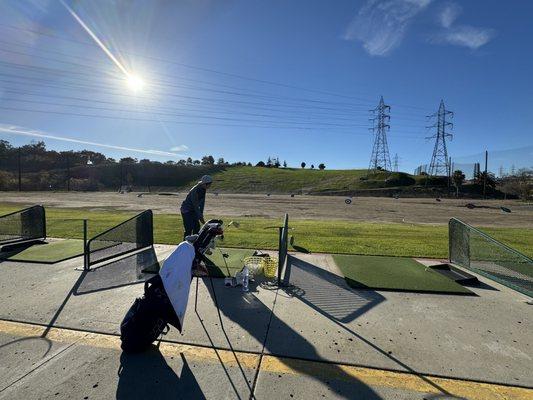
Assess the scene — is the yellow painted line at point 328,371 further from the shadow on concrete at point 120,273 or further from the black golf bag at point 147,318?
the shadow on concrete at point 120,273

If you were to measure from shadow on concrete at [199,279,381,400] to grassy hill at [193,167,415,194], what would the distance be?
6275cm

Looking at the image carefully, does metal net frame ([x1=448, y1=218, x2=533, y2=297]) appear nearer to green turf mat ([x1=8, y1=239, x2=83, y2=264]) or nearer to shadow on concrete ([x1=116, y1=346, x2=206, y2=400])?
shadow on concrete ([x1=116, y1=346, x2=206, y2=400])

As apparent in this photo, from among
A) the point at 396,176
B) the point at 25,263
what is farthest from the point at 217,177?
the point at 25,263

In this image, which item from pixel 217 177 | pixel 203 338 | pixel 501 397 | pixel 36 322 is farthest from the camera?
pixel 217 177

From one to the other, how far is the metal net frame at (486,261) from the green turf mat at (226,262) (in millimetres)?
4559

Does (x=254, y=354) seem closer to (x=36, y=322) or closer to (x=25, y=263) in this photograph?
(x=36, y=322)

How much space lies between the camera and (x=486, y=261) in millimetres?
7508

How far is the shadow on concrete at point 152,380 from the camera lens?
2.80 m

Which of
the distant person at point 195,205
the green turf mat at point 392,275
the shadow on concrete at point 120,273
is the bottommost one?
the shadow on concrete at point 120,273

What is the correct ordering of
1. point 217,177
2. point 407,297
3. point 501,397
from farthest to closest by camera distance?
point 217,177 → point 407,297 → point 501,397

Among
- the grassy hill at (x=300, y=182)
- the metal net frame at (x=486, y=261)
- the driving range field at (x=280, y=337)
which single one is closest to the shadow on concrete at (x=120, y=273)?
the driving range field at (x=280, y=337)

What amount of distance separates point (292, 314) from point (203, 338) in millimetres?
1272

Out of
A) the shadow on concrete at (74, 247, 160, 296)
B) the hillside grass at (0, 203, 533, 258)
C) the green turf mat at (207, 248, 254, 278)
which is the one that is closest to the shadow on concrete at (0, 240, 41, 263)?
the hillside grass at (0, 203, 533, 258)

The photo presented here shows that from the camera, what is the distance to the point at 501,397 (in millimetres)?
2816
